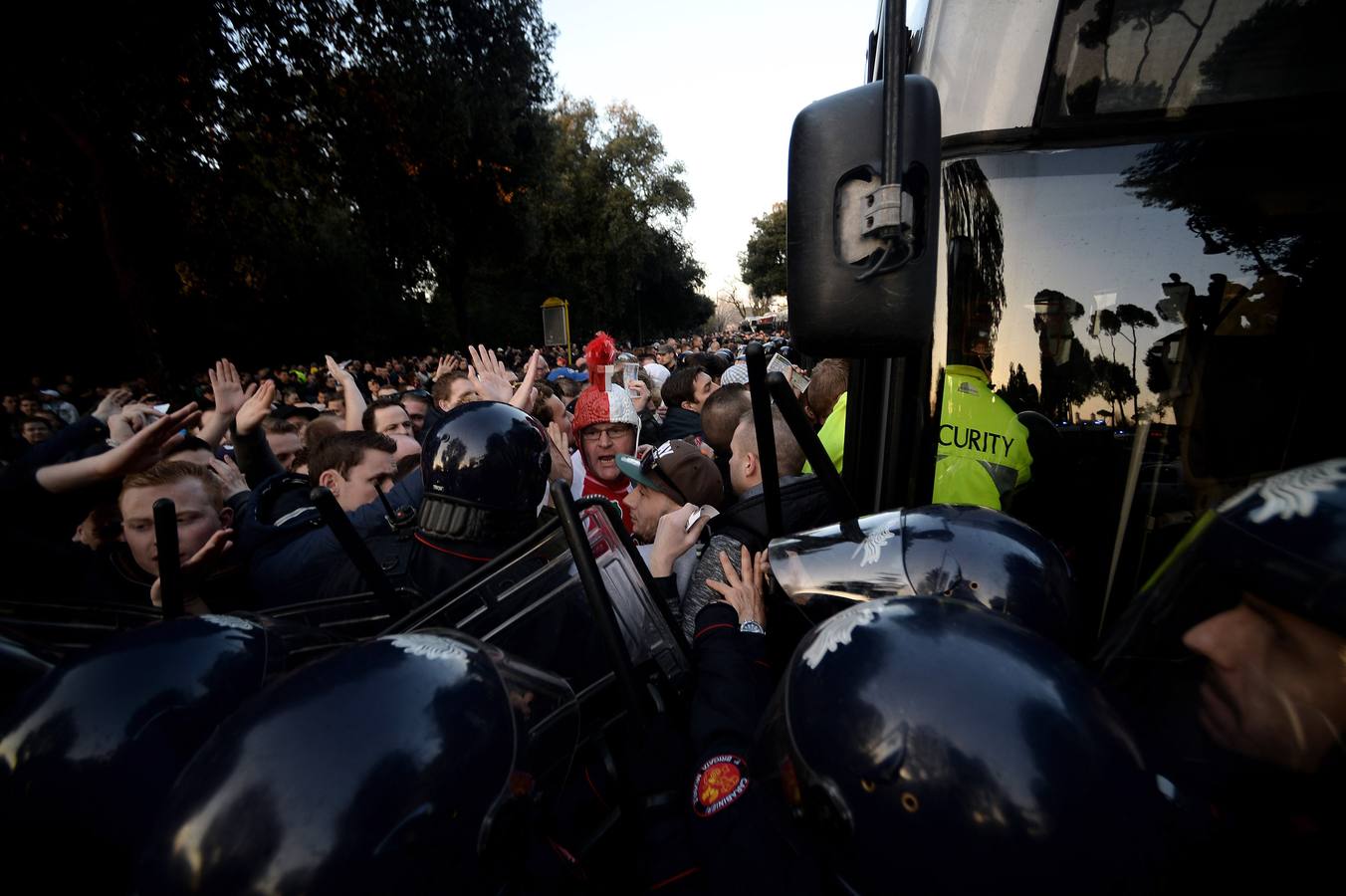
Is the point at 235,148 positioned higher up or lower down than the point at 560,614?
higher up

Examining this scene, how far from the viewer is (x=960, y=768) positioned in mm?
969

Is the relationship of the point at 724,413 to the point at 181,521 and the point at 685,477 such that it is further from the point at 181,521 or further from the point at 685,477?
the point at 181,521

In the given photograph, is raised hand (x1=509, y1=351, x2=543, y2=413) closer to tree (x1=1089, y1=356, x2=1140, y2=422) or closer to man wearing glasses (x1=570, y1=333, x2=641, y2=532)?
man wearing glasses (x1=570, y1=333, x2=641, y2=532)

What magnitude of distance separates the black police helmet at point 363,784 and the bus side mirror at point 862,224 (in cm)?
112

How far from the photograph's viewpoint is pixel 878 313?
58.7 inches

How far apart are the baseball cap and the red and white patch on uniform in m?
1.36

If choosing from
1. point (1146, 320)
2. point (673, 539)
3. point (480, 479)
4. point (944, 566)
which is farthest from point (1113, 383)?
point (480, 479)

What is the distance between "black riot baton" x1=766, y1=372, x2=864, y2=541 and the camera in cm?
161

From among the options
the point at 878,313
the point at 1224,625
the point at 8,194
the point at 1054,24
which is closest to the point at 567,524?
the point at 878,313

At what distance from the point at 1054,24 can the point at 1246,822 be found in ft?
6.68

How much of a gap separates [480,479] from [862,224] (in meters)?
1.49

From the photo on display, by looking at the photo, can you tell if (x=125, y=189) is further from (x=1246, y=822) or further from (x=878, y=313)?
(x=1246, y=822)

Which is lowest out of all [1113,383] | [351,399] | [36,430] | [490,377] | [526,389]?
[36,430]

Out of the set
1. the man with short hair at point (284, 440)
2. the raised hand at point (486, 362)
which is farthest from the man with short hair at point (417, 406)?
the raised hand at point (486, 362)
